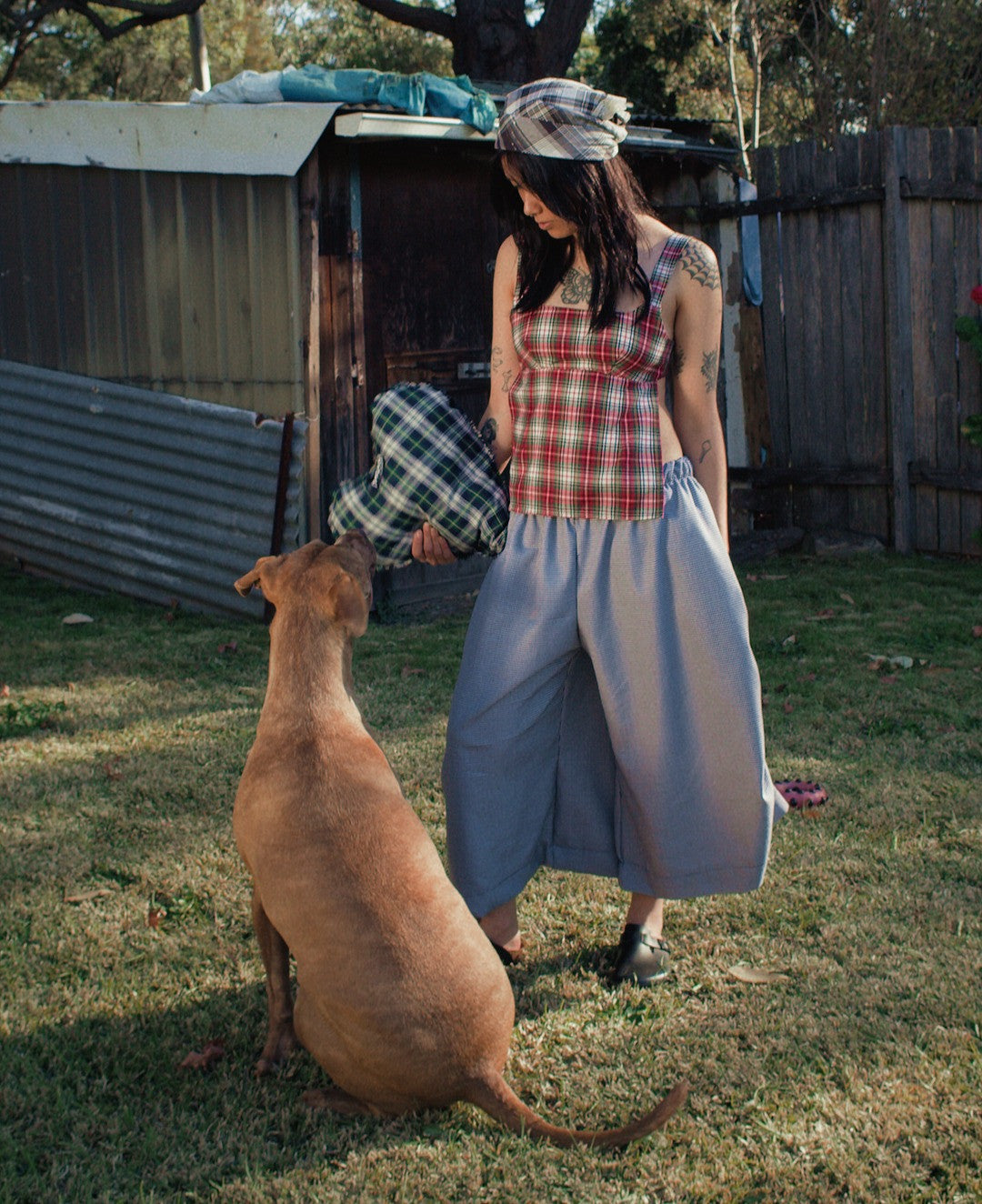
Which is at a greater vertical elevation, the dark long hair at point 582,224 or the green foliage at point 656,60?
the green foliage at point 656,60

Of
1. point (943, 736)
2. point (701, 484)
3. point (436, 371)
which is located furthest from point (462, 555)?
point (436, 371)

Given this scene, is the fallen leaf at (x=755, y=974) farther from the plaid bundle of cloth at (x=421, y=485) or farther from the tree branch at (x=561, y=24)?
the tree branch at (x=561, y=24)

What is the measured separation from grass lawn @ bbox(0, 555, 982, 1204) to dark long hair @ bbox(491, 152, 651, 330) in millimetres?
1805

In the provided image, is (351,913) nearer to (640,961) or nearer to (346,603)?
(346,603)

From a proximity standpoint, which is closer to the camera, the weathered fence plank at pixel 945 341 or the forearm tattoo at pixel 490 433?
the forearm tattoo at pixel 490 433

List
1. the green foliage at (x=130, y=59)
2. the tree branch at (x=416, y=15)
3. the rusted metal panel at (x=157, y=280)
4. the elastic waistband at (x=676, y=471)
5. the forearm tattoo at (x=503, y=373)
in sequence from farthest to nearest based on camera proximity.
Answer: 1. the green foliage at (x=130, y=59)
2. the tree branch at (x=416, y=15)
3. the rusted metal panel at (x=157, y=280)
4. the forearm tattoo at (x=503, y=373)
5. the elastic waistband at (x=676, y=471)

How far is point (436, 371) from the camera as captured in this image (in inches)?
313

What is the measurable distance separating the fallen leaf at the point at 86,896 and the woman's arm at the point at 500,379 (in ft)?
5.18

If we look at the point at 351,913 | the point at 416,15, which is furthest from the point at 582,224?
the point at 416,15

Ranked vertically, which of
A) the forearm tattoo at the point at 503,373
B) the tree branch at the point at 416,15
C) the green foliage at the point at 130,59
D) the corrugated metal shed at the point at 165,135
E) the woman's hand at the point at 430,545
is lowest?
the woman's hand at the point at 430,545

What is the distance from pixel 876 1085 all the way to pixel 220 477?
5.41 m

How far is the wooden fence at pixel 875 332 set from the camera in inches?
342

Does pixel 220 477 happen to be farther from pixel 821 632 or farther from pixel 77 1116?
pixel 77 1116

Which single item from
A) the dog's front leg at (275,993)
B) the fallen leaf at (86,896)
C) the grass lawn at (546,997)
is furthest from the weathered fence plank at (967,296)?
the dog's front leg at (275,993)
